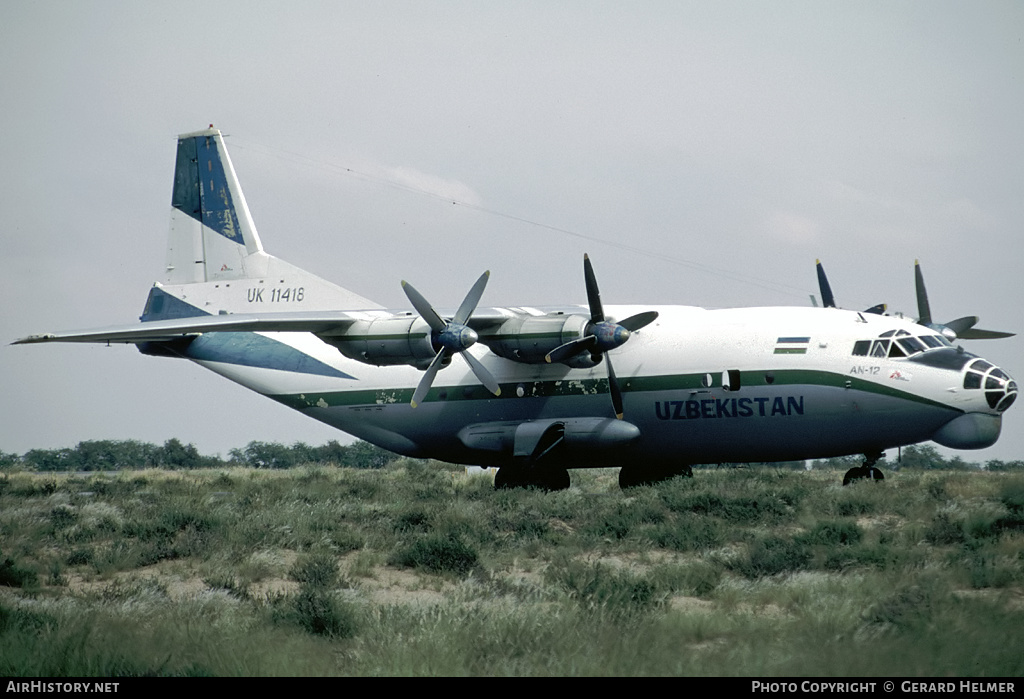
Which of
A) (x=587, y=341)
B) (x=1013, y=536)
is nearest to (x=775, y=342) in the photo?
(x=587, y=341)

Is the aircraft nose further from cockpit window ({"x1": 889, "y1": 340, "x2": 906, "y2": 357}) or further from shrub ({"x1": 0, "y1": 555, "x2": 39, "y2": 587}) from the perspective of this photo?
shrub ({"x1": 0, "y1": 555, "x2": 39, "y2": 587})

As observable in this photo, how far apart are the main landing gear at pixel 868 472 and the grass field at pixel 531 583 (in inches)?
31.9

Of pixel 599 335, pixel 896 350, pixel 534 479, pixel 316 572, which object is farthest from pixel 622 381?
pixel 316 572

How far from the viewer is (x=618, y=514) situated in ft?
62.1

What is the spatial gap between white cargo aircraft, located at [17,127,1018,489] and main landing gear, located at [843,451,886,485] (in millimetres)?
46

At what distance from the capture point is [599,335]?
22844 mm

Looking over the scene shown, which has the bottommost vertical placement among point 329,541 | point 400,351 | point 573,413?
point 329,541

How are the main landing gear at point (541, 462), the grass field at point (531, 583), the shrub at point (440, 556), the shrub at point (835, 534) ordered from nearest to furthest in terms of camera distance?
the grass field at point (531, 583) < the shrub at point (440, 556) < the shrub at point (835, 534) < the main landing gear at point (541, 462)

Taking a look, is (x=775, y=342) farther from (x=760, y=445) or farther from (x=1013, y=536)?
(x=1013, y=536)

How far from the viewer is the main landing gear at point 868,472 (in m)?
22.5

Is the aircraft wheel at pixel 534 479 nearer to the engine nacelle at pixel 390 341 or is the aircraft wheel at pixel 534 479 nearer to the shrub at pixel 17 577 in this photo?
the engine nacelle at pixel 390 341

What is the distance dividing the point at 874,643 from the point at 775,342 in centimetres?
1495

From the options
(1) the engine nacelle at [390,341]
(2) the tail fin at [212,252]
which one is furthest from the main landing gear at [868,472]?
(2) the tail fin at [212,252]
